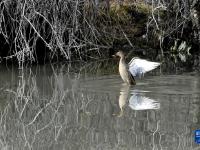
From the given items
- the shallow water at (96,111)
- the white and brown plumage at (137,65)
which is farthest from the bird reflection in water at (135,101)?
the white and brown plumage at (137,65)

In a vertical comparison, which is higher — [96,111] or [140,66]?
[140,66]

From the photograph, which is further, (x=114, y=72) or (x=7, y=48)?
(x=7, y=48)

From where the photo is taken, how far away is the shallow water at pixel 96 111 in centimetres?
628

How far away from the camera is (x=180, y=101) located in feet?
26.6

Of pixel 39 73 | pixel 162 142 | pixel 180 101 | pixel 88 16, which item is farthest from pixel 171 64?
pixel 162 142

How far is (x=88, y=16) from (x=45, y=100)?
383cm

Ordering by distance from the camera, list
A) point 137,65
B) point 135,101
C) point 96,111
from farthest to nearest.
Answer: point 137,65
point 135,101
point 96,111

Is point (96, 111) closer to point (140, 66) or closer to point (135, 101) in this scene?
point (135, 101)

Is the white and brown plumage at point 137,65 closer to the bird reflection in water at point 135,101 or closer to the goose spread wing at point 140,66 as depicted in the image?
the goose spread wing at point 140,66

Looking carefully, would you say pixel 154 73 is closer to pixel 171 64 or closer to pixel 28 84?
pixel 171 64

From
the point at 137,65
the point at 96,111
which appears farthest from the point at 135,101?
the point at 137,65

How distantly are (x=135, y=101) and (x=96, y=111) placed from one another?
30.3 inches

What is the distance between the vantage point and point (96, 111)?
7.72 metres

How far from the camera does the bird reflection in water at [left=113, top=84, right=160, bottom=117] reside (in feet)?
25.4
